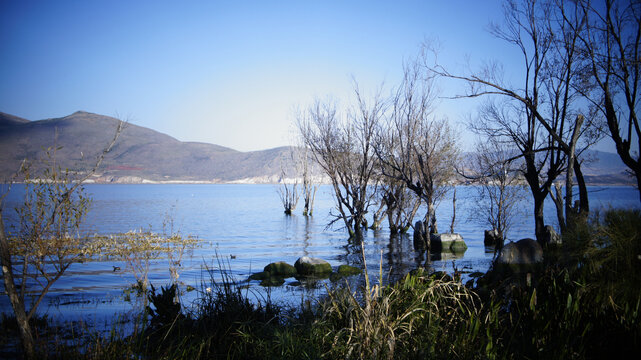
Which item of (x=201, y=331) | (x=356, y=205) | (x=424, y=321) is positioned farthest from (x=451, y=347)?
(x=356, y=205)

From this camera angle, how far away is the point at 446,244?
859 inches

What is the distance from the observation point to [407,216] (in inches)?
1121

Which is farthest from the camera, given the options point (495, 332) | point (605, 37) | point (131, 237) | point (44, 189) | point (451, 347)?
point (131, 237)

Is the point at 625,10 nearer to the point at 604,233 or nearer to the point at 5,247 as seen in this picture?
the point at 604,233

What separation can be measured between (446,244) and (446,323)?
17699 mm

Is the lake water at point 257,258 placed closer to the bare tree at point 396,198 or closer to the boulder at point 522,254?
the bare tree at point 396,198

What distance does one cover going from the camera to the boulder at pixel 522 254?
41.9 feet

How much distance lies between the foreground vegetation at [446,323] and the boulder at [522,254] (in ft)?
16.9

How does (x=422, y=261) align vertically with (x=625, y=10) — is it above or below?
below

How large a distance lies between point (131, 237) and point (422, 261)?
17.0 meters

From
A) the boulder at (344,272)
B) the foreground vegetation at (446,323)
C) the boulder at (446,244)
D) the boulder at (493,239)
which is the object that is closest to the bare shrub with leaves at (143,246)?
the boulder at (344,272)

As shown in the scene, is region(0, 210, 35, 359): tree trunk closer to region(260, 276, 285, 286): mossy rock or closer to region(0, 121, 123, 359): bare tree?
region(0, 121, 123, 359): bare tree

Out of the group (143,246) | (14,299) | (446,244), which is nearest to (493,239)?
(446,244)

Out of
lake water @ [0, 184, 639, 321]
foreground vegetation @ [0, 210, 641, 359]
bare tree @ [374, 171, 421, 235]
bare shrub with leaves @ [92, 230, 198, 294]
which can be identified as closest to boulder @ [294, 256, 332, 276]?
lake water @ [0, 184, 639, 321]
